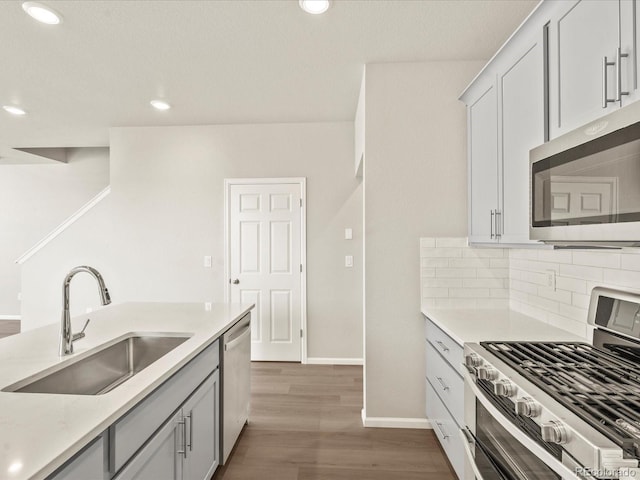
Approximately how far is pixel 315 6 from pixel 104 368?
7.14ft

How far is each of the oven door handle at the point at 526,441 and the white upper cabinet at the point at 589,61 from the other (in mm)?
1094

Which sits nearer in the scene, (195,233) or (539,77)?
(539,77)

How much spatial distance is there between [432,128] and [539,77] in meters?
1.04

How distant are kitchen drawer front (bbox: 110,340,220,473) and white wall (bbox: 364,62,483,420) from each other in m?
1.36

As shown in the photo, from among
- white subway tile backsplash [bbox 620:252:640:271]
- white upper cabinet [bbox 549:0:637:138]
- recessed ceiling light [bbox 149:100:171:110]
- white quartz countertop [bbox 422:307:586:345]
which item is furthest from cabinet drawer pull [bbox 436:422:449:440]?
recessed ceiling light [bbox 149:100:171:110]

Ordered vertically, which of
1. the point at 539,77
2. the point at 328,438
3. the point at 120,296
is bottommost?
the point at 328,438

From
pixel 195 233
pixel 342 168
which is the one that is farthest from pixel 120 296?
pixel 342 168

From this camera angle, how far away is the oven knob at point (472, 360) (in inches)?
61.2

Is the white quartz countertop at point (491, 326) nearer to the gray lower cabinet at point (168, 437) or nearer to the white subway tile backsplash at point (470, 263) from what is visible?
the white subway tile backsplash at point (470, 263)

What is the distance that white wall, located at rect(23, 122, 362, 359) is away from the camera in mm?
4117

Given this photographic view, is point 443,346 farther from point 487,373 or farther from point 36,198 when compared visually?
point 36,198

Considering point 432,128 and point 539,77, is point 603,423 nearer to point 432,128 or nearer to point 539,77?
point 539,77

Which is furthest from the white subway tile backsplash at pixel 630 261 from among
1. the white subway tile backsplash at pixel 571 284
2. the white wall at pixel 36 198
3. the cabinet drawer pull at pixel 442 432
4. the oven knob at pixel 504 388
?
the white wall at pixel 36 198

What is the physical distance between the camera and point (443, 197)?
2.69 metres
